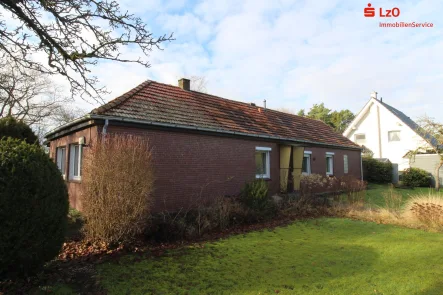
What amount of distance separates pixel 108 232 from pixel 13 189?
2474mm

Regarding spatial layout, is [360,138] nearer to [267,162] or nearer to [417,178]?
[417,178]

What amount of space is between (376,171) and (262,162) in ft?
51.0

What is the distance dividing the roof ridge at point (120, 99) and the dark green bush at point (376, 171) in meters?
20.6

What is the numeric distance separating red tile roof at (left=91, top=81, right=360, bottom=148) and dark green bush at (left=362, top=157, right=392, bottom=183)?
814 centimetres

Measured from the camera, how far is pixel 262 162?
14227 mm

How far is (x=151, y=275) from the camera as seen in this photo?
16.1 feet

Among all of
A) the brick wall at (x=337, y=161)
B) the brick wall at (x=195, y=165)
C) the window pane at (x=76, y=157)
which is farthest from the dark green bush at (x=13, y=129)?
the brick wall at (x=337, y=161)

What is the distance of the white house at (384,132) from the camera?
27938mm

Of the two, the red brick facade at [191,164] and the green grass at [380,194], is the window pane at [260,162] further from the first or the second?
the green grass at [380,194]

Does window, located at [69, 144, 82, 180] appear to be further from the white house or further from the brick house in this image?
the white house

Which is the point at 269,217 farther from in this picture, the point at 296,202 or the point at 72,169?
the point at 72,169

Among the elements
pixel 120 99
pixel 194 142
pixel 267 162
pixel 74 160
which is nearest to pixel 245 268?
pixel 194 142

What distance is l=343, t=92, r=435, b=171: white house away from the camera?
2794 cm

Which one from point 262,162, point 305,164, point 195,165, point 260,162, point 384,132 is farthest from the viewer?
point 384,132
